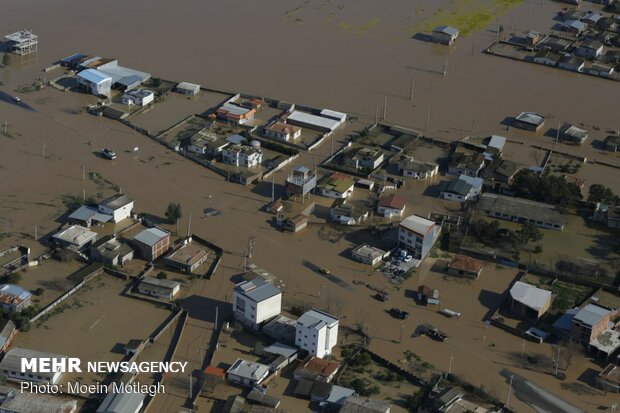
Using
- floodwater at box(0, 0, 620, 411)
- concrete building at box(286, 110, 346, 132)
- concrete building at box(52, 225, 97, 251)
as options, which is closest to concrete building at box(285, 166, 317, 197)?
floodwater at box(0, 0, 620, 411)

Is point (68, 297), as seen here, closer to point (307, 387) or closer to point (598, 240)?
point (307, 387)

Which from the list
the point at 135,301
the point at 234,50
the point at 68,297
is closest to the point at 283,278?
the point at 135,301

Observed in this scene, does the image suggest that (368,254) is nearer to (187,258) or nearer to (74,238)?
(187,258)

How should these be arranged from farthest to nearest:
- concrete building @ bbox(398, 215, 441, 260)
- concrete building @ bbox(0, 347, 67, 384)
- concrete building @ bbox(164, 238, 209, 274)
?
concrete building @ bbox(398, 215, 441, 260) → concrete building @ bbox(164, 238, 209, 274) → concrete building @ bbox(0, 347, 67, 384)

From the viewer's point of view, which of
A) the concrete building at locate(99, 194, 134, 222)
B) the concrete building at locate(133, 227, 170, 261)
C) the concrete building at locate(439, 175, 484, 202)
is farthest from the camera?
the concrete building at locate(439, 175, 484, 202)

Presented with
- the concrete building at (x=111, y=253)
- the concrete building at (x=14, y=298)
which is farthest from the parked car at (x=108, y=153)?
the concrete building at (x=14, y=298)

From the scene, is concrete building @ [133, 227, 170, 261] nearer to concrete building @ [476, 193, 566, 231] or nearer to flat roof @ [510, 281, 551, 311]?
flat roof @ [510, 281, 551, 311]

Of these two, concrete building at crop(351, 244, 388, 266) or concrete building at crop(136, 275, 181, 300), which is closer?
concrete building at crop(136, 275, 181, 300)

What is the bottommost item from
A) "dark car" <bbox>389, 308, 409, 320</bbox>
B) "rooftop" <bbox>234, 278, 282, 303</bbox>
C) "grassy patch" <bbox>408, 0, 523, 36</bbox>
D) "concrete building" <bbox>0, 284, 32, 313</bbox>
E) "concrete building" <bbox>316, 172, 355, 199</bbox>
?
"dark car" <bbox>389, 308, 409, 320</bbox>
